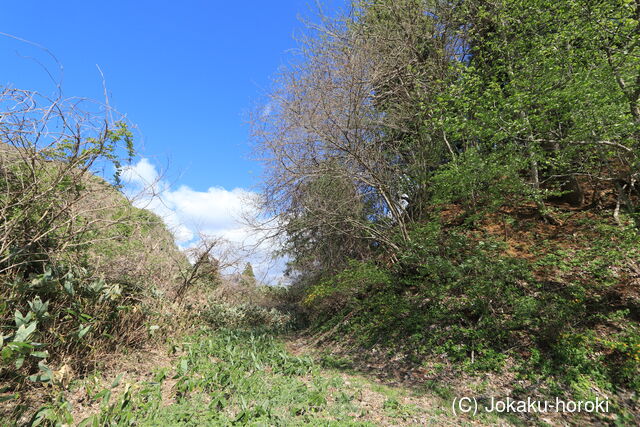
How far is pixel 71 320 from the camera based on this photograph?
4.41m

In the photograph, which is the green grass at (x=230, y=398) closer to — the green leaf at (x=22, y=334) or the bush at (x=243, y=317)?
the green leaf at (x=22, y=334)

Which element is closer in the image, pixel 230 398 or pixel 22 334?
pixel 22 334

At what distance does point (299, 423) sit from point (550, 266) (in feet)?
22.7

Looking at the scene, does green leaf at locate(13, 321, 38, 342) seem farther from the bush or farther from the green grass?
the bush

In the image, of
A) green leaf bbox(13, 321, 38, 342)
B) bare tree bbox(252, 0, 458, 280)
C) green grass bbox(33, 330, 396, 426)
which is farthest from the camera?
bare tree bbox(252, 0, 458, 280)

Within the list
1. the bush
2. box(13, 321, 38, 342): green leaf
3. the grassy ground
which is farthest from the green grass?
the bush

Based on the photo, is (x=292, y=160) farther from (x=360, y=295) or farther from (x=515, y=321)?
(x=515, y=321)

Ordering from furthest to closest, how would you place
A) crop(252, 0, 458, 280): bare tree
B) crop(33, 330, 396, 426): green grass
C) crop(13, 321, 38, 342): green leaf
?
crop(252, 0, 458, 280): bare tree
crop(33, 330, 396, 426): green grass
crop(13, 321, 38, 342): green leaf

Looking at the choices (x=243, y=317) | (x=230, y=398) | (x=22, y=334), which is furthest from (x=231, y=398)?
(x=243, y=317)

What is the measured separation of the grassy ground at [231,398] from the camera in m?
3.57

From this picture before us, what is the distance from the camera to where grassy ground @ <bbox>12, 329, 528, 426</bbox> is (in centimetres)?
357

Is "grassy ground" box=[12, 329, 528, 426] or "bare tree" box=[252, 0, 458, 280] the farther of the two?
"bare tree" box=[252, 0, 458, 280]

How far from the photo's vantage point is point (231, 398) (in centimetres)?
414

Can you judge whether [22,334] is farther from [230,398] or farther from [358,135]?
[358,135]
